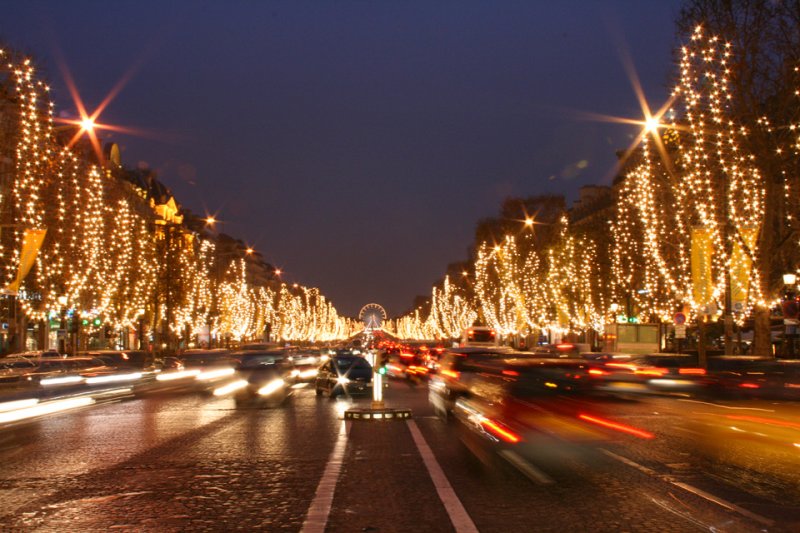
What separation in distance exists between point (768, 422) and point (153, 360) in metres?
47.5

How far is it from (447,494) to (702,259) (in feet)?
90.2

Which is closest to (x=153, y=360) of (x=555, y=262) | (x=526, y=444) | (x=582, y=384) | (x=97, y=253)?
(x=97, y=253)

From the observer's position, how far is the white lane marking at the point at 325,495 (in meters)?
9.39

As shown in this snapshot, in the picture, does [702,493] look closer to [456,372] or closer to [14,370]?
[456,372]

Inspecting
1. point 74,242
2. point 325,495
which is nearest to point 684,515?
point 325,495

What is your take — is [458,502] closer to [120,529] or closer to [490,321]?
[120,529]

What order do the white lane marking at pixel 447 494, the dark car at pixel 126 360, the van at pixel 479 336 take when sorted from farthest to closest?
the van at pixel 479 336 < the dark car at pixel 126 360 < the white lane marking at pixel 447 494

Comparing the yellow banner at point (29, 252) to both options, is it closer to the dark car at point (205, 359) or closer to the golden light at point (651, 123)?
the dark car at point (205, 359)

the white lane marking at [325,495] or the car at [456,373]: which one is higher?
the car at [456,373]

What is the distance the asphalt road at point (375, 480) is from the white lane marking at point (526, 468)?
1.7 inches

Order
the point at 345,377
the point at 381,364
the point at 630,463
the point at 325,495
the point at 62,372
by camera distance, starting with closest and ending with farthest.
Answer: the point at 325,495, the point at 630,463, the point at 381,364, the point at 345,377, the point at 62,372

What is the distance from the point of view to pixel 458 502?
35.3ft

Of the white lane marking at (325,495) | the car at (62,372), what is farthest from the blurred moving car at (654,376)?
the car at (62,372)

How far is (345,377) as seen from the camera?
3200 centimetres
